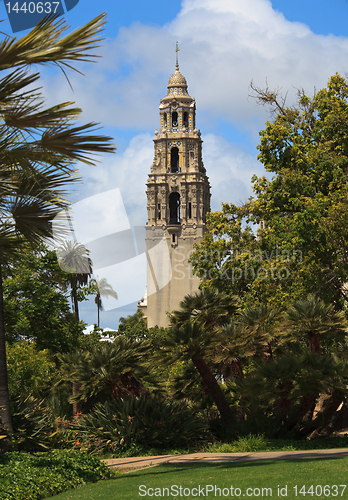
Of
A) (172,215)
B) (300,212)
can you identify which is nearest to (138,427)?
(300,212)

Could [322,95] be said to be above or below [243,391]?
above

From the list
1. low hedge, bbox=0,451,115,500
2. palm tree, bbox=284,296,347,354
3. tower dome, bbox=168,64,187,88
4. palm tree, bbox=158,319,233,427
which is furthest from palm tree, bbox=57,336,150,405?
tower dome, bbox=168,64,187,88

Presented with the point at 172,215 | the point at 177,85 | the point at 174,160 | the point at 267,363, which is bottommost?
the point at 267,363

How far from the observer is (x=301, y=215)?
2081cm

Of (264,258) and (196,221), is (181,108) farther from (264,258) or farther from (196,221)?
(264,258)

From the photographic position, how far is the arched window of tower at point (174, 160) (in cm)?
7931

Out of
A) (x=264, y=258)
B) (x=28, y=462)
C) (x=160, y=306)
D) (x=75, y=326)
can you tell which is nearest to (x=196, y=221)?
(x=160, y=306)

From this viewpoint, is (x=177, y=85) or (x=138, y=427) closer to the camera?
(x=138, y=427)

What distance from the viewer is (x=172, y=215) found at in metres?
78.2

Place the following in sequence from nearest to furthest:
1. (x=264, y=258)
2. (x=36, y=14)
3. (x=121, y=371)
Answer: (x=36, y=14), (x=121, y=371), (x=264, y=258)

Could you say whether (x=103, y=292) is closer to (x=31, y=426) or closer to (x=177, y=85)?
(x=177, y=85)

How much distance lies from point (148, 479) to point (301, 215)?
13125 mm

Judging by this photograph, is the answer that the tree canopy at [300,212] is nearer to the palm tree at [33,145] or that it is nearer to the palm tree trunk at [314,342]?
the palm tree trunk at [314,342]

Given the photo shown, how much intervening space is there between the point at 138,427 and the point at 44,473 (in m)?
4.62
